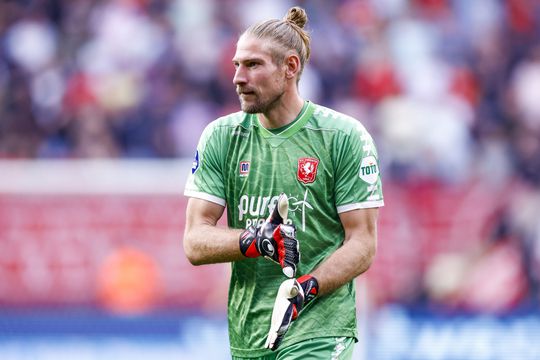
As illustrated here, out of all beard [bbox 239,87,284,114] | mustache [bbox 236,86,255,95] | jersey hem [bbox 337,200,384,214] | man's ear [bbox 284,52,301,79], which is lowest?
jersey hem [bbox 337,200,384,214]

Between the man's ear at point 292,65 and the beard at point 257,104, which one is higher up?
the man's ear at point 292,65

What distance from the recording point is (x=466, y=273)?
39.0ft

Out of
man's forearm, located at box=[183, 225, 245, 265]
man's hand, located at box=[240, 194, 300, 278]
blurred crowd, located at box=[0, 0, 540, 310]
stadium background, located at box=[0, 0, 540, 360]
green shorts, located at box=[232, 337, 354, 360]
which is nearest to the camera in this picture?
man's hand, located at box=[240, 194, 300, 278]

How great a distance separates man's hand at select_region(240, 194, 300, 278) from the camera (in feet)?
17.9

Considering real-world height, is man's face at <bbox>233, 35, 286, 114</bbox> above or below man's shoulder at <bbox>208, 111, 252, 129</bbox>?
above

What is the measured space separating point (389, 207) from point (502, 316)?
5.00ft

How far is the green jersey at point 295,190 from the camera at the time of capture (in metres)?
6.00

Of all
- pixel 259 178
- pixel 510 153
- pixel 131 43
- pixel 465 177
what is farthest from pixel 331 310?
pixel 131 43

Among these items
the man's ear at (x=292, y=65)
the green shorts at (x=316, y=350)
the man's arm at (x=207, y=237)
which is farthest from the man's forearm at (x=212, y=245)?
the man's ear at (x=292, y=65)

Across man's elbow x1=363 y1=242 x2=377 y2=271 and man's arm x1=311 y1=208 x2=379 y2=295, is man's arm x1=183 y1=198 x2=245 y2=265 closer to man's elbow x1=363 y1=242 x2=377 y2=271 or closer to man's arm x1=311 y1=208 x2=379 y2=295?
man's arm x1=311 y1=208 x2=379 y2=295

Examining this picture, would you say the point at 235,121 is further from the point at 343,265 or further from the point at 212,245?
the point at 343,265

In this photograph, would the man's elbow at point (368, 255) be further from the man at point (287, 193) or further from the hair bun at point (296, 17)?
the hair bun at point (296, 17)

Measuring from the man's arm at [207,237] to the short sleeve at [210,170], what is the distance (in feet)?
0.14

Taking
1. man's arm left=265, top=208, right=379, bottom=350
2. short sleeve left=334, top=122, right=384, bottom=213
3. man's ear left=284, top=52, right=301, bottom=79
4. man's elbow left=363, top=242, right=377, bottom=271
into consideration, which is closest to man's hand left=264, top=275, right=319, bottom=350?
man's arm left=265, top=208, right=379, bottom=350
